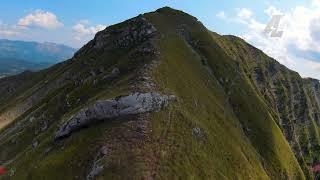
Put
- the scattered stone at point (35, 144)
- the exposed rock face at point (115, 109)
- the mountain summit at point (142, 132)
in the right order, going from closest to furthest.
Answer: the mountain summit at point (142, 132), the exposed rock face at point (115, 109), the scattered stone at point (35, 144)

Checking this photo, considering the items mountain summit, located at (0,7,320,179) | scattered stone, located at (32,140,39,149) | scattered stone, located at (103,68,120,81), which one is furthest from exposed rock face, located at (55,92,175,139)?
scattered stone, located at (103,68,120,81)

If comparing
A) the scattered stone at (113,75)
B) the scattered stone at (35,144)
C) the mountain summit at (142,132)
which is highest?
the scattered stone at (113,75)

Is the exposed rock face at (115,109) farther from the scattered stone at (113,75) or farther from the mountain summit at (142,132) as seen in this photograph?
→ the scattered stone at (113,75)

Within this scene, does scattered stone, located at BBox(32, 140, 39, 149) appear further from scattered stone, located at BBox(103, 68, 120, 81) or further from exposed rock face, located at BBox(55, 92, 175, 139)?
scattered stone, located at BBox(103, 68, 120, 81)

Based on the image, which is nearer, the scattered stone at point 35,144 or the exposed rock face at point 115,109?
the exposed rock face at point 115,109

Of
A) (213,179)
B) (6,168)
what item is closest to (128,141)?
(213,179)

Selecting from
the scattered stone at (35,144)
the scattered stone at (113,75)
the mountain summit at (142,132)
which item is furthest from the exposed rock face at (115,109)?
the scattered stone at (113,75)

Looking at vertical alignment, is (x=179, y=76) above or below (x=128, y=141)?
above

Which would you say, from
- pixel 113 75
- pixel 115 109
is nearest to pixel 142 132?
pixel 115 109

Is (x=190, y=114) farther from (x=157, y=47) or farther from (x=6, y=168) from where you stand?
(x=6, y=168)
